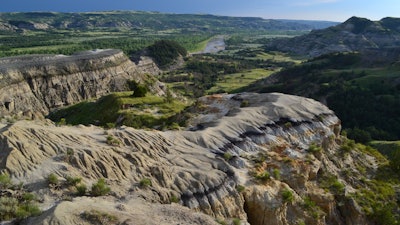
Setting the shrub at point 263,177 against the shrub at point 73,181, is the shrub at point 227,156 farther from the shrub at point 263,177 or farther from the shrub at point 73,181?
the shrub at point 73,181

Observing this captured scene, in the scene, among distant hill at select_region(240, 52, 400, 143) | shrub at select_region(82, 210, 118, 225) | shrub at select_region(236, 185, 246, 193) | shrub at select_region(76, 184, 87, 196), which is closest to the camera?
shrub at select_region(82, 210, 118, 225)

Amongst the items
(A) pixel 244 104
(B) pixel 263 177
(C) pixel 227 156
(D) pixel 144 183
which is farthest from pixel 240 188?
(A) pixel 244 104

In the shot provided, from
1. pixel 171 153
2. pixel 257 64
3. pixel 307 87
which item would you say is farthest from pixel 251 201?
pixel 257 64

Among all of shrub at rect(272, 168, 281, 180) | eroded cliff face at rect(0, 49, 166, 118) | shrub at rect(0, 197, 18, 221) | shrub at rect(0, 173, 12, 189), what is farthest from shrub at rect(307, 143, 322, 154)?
eroded cliff face at rect(0, 49, 166, 118)

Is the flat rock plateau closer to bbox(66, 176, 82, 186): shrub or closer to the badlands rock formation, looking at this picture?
the badlands rock formation

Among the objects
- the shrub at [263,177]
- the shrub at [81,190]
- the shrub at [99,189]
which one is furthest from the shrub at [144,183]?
the shrub at [263,177]

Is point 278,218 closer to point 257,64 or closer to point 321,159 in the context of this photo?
point 321,159

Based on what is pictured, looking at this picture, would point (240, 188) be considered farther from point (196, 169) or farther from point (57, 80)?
point (57, 80)
